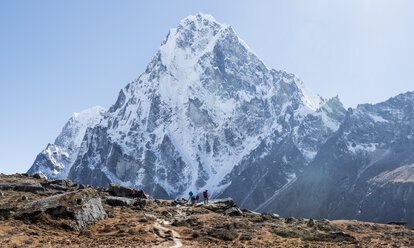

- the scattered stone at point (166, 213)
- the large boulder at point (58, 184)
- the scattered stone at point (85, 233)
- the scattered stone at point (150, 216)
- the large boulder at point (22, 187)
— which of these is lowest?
the scattered stone at point (85, 233)

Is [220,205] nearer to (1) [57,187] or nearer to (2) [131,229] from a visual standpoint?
(2) [131,229]

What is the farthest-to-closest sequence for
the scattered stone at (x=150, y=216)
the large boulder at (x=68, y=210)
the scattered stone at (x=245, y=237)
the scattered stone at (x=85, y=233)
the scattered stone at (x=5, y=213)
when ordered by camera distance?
1. the scattered stone at (x=150, y=216)
2. the scattered stone at (x=245, y=237)
3. the large boulder at (x=68, y=210)
4. the scattered stone at (x=5, y=213)
5. the scattered stone at (x=85, y=233)

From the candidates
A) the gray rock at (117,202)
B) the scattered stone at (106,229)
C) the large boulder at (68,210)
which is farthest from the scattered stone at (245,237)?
the gray rock at (117,202)

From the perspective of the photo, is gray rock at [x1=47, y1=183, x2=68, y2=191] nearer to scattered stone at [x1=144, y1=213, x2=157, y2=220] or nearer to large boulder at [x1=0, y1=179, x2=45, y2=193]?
large boulder at [x1=0, y1=179, x2=45, y2=193]

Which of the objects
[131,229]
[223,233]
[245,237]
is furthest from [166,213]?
[245,237]

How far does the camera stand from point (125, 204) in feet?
138

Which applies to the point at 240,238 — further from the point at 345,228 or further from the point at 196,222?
the point at 345,228

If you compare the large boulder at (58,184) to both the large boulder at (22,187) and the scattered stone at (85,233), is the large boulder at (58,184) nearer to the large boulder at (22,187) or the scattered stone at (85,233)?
the large boulder at (22,187)

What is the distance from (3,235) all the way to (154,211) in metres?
18.1

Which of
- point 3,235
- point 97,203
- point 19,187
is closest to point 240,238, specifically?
point 97,203

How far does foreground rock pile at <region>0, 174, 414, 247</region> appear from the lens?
27.7 m

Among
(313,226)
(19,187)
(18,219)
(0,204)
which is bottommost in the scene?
(313,226)

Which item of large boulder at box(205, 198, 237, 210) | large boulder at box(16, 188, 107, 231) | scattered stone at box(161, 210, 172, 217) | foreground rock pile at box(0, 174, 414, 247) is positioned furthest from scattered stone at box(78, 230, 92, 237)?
large boulder at box(205, 198, 237, 210)

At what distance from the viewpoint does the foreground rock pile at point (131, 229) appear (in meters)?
27.7
